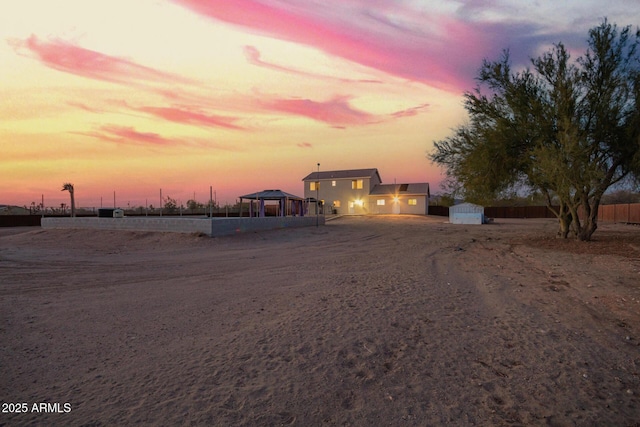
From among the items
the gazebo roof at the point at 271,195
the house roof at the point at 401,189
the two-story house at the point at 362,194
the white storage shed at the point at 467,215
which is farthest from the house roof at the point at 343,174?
the gazebo roof at the point at 271,195

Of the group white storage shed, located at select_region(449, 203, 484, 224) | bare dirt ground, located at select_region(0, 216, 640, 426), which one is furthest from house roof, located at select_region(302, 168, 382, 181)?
bare dirt ground, located at select_region(0, 216, 640, 426)

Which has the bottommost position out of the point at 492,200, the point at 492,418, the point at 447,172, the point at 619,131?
the point at 492,418

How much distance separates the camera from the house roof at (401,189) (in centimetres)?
4659

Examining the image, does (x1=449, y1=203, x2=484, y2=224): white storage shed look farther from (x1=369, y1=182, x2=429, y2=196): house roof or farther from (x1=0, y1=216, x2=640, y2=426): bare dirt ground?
(x1=0, y1=216, x2=640, y2=426): bare dirt ground

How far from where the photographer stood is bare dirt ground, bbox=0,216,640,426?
10.9 ft

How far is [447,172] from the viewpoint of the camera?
62.4 ft

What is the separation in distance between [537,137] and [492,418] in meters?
15.5

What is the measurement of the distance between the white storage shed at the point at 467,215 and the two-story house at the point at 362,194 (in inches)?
363

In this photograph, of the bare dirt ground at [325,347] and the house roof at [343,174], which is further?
the house roof at [343,174]

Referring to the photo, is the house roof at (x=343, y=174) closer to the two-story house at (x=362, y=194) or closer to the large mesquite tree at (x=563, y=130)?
the two-story house at (x=362, y=194)

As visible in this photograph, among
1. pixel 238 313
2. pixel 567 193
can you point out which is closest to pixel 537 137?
pixel 567 193

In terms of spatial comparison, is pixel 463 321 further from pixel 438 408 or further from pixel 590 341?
pixel 438 408

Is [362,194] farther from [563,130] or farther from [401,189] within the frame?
[563,130]

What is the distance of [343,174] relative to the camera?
165 ft
